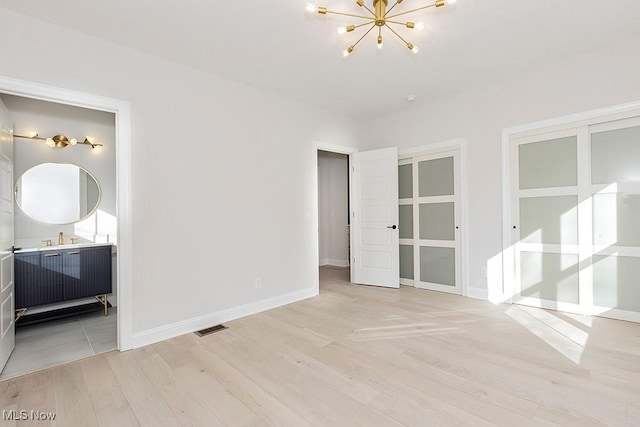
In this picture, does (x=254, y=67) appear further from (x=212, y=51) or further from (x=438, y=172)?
(x=438, y=172)

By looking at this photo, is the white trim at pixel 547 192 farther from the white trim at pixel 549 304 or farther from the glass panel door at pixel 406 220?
the glass panel door at pixel 406 220

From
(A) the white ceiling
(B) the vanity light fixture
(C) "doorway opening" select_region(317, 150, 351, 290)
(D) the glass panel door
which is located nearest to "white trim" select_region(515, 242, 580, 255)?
(D) the glass panel door

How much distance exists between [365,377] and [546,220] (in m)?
2.91

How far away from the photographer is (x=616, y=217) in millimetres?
3166

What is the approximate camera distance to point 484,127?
3953 mm

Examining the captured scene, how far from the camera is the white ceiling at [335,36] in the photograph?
2.35 meters

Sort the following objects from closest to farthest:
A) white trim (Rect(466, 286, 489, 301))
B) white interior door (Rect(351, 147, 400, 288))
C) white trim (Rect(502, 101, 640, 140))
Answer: white trim (Rect(502, 101, 640, 140)), white trim (Rect(466, 286, 489, 301)), white interior door (Rect(351, 147, 400, 288))

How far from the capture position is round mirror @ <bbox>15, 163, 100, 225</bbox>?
3.54 metres

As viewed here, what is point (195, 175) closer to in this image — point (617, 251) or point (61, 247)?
point (61, 247)

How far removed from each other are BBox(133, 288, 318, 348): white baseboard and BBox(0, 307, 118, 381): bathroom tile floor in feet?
0.94

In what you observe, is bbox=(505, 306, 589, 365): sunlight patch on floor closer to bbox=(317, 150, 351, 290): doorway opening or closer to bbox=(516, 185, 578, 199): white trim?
bbox=(516, 185, 578, 199): white trim

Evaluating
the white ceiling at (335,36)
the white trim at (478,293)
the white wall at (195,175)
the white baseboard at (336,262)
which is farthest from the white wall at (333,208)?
the white ceiling at (335,36)

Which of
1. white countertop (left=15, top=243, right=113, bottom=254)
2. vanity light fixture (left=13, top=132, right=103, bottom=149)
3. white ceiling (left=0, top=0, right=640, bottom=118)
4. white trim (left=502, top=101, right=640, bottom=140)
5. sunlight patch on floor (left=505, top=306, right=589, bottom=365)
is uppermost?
white ceiling (left=0, top=0, right=640, bottom=118)

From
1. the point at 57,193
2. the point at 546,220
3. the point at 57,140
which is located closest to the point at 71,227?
the point at 57,193
